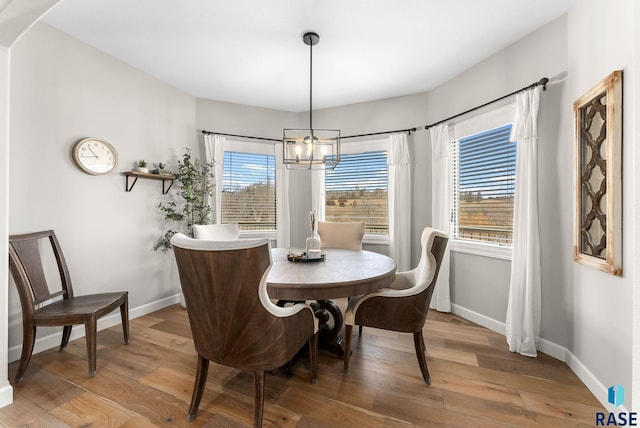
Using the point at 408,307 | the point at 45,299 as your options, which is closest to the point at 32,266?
the point at 45,299

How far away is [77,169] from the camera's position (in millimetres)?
2645

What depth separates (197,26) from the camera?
7.89ft

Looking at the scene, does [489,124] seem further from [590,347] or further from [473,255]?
[590,347]

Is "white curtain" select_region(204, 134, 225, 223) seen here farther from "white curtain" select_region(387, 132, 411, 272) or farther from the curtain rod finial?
the curtain rod finial

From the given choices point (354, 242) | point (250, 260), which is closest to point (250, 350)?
point (250, 260)

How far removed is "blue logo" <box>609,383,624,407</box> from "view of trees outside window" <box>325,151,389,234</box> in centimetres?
255

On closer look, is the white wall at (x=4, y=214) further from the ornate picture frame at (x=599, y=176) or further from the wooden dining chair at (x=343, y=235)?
the ornate picture frame at (x=599, y=176)

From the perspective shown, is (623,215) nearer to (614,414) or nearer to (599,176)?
(599,176)

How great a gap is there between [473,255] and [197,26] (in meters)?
3.51

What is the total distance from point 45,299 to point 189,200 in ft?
5.30

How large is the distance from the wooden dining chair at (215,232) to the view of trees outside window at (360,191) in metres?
1.56

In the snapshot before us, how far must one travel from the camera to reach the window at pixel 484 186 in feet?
9.17

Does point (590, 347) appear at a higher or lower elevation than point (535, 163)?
lower

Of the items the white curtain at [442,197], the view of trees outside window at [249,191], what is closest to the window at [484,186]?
the white curtain at [442,197]
